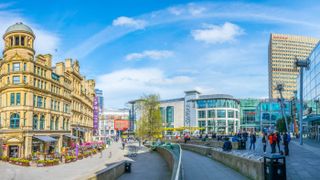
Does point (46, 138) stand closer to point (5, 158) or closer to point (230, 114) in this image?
point (5, 158)

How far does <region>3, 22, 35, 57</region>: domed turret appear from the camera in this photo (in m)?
51.7

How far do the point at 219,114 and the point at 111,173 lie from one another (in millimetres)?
128249

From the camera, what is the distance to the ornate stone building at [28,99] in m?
49.0

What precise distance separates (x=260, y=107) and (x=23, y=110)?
11264cm

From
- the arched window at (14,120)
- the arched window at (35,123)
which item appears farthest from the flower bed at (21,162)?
the arched window at (35,123)

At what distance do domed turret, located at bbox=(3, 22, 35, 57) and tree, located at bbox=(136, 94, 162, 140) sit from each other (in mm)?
29732

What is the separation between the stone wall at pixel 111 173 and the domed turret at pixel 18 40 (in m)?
29.8

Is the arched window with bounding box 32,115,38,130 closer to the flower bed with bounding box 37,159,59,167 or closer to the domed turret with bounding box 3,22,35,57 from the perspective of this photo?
the domed turret with bounding box 3,22,35,57

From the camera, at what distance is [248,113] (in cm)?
16125

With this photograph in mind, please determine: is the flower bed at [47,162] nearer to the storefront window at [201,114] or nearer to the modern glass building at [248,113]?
the storefront window at [201,114]

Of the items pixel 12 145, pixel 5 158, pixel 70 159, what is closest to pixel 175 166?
pixel 70 159

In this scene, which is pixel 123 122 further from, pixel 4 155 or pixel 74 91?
pixel 4 155

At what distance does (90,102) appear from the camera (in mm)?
89062

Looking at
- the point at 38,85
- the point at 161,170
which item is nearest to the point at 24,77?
the point at 38,85
